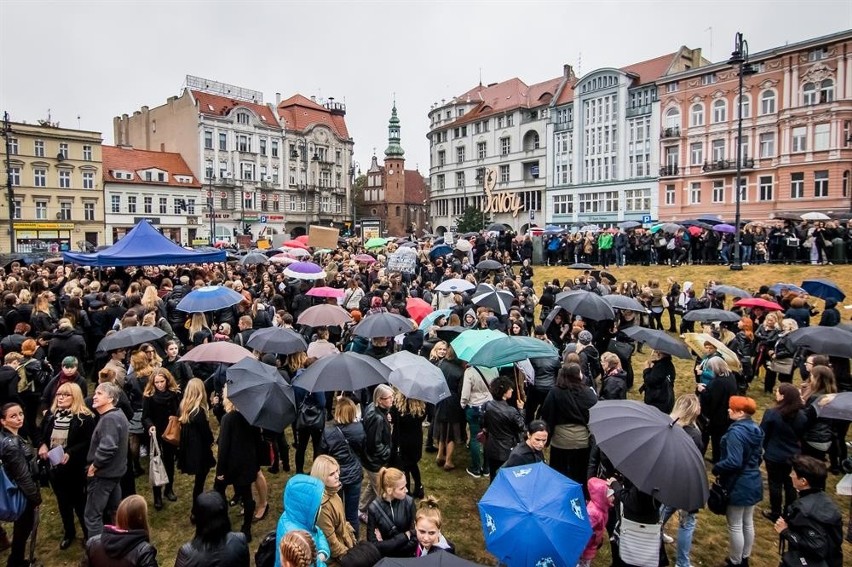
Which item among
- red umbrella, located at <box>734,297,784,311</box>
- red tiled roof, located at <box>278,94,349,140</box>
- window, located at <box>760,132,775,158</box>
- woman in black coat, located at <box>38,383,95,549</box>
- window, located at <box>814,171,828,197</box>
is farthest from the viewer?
red tiled roof, located at <box>278,94,349,140</box>

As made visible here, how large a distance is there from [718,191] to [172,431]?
47586 mm

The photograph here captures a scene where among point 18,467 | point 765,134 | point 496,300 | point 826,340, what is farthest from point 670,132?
point 18,467

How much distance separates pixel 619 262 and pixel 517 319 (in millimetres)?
16963

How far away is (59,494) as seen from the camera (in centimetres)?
578

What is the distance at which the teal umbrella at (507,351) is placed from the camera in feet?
22.0

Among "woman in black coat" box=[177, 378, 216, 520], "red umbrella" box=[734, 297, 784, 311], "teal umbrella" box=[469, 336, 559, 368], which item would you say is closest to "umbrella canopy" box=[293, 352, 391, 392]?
"woman in black coat" box=[177, 378, 216, 520]

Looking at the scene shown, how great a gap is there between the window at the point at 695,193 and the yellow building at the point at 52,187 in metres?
54.0

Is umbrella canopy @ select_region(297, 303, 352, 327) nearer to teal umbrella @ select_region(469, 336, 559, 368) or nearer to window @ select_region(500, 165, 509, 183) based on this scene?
teal umbrella @ select_region(469, 336, 559, 368)

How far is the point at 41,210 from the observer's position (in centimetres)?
4897

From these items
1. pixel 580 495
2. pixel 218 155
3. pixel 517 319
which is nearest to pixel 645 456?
pixel 580 495

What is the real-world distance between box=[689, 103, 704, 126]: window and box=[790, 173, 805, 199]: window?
8627 millimetres

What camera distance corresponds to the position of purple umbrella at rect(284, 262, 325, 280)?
13883 millimetres

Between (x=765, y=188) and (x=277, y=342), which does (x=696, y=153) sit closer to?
(x=765, y=188)

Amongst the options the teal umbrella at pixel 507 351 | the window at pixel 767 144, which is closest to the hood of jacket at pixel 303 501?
the teal umbrella at pixel 507 351
